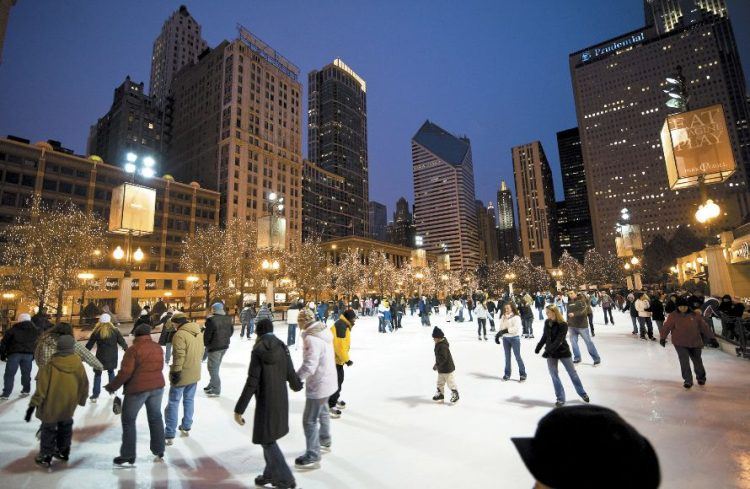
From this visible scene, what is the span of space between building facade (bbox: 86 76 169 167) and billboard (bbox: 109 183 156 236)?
9913 cm

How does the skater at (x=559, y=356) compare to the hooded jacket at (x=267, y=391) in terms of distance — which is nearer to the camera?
the hooded jacket at (x=267, y=391)

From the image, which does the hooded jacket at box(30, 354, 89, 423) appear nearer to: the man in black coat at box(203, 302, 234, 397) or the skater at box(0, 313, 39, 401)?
the man in black coat at box(203, 302, 234, 397)

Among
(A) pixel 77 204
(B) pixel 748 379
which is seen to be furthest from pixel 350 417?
(A) pixel 77 204

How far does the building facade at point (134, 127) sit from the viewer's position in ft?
336

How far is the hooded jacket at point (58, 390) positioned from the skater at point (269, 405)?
2.55 metres

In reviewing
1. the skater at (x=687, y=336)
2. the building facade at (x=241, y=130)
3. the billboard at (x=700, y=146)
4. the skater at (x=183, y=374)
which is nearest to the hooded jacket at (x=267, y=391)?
the skater at (x=183, y=374)

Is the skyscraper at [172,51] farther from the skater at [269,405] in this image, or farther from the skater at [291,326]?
the skater at [269,405]

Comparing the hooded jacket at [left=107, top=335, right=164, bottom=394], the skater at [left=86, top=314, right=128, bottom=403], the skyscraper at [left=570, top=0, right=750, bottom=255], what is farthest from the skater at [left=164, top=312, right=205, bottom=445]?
the skyscraper at [left=570, top=0, right=750, bottom=255]

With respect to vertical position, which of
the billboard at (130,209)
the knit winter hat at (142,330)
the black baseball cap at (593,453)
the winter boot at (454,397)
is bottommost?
the winter boot at (454,397)

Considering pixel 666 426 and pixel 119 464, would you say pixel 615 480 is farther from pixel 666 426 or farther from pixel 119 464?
pixel 666 426

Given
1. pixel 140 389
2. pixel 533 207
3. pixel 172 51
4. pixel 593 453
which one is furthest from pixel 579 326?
pixel 533 207

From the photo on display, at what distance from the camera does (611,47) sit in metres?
152

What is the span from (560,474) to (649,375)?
32.7 feet

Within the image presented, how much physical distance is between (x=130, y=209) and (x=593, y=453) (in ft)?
63.6
